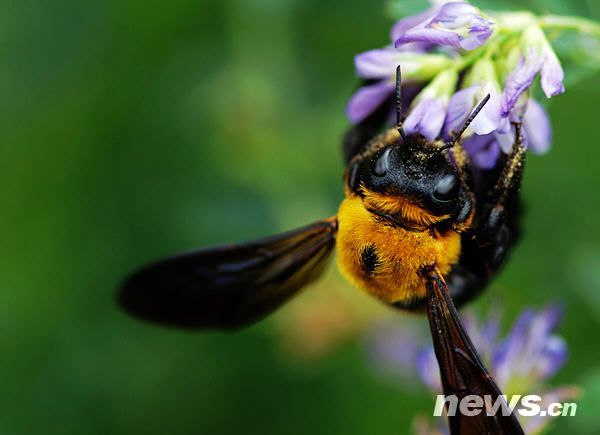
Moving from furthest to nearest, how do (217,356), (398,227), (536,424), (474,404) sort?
(217,356), (536,424), (398,227), (474,404)

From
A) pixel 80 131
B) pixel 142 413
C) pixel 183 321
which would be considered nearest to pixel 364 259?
pixel 183 321

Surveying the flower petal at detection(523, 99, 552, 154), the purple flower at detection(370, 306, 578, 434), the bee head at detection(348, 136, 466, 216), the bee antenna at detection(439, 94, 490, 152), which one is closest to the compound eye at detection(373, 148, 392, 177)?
the bee head at detection(348, 136, 466, 216)

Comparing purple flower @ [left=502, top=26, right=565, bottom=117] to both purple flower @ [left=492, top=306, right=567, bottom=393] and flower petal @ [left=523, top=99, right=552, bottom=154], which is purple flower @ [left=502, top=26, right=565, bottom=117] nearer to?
flower petal @ [left=523, top=99, right=552, bottom=154]

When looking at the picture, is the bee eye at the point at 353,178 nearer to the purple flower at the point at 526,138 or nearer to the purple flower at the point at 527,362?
the purple flower at the point at 526,138

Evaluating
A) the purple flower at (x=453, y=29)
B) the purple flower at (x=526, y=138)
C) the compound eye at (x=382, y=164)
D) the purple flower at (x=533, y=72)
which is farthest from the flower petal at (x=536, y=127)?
the compound eye at (x=382, y=164)

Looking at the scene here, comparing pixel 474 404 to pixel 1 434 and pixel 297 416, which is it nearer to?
pixel 297 416

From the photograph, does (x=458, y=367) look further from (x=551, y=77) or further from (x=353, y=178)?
(x=551, y=77)
